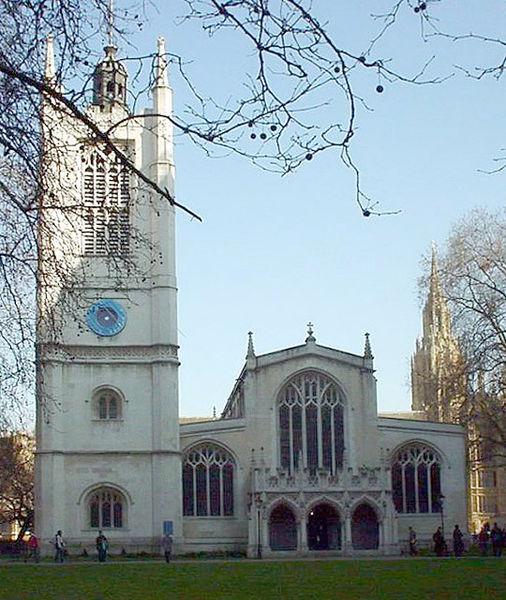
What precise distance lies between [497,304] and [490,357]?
7.83ft

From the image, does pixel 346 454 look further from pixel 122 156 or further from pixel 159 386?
pixel 122 156

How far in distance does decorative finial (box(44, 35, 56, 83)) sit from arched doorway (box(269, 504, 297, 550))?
40.9 metres

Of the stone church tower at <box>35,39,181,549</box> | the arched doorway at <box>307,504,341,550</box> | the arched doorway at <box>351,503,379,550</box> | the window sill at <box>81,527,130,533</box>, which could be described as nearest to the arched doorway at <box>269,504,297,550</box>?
the arched doorway at <box>307,504,341,550</box>

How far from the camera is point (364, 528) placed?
170 feet

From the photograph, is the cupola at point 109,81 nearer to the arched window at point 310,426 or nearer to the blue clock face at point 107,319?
the blue clock face at point 107,319

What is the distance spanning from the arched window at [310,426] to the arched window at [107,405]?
7.01 m

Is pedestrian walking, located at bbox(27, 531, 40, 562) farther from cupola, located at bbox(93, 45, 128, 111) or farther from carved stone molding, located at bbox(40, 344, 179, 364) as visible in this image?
cupola, located at bbox(93, 45, 128, 111)

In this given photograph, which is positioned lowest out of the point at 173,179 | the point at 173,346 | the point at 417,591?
the point at 417,591

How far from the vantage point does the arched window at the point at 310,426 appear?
52.1 metres

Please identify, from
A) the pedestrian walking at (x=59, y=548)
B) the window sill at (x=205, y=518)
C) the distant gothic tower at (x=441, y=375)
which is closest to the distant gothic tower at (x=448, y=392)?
the distant gothic tower at (x=441, y=375)

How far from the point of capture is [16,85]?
35.3 ft

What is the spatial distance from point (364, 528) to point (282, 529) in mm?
3439

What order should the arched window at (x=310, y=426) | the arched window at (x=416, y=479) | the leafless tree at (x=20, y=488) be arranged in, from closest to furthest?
the arched window at (x=310, y=426), the arched window at (x=416, y=479), the leafless tree at (x=20, y=488)

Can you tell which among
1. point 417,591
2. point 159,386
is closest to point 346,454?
point 159,386
